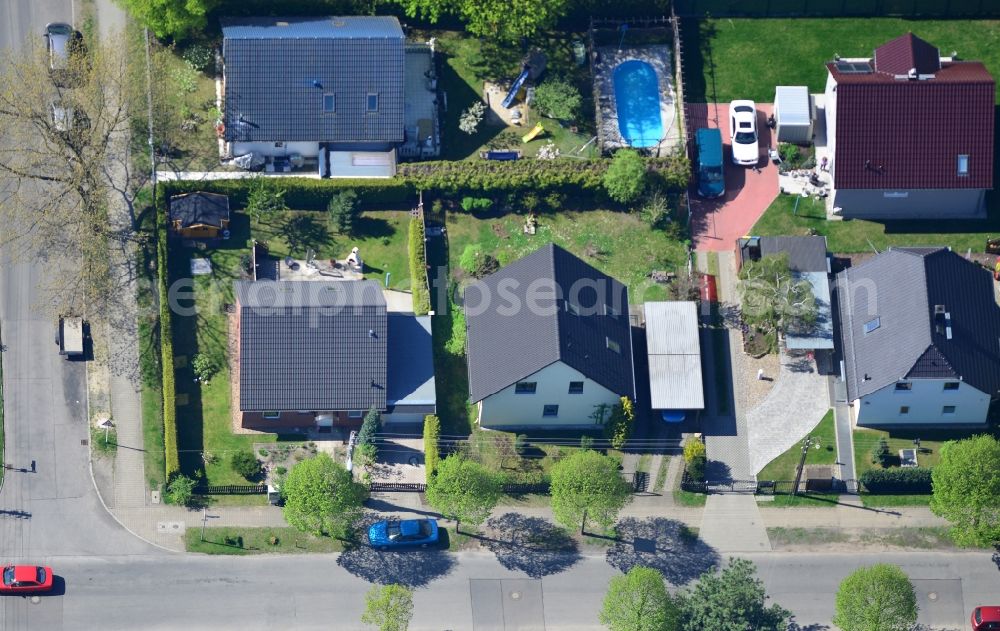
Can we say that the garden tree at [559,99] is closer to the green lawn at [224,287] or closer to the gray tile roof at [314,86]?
the gray tile roof at [314,86]

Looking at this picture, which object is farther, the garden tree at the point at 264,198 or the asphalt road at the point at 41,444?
the garden tree at the point at 264,198

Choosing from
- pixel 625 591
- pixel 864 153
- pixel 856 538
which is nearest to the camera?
pixel 625 591

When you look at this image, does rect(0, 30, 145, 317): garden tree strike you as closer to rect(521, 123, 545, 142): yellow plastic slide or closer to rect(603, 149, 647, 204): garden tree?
rect(521, 123, 545, 142): yellow plastic slide

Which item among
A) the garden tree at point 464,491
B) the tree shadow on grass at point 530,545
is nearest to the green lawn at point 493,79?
the garden tree at point 464,491

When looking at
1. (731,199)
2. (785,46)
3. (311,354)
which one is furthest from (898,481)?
(311,354)

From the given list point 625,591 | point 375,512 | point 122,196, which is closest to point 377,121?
point 122,196

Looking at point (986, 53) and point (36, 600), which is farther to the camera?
point (986, 53)

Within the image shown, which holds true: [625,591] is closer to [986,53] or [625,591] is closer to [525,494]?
[525,494]
